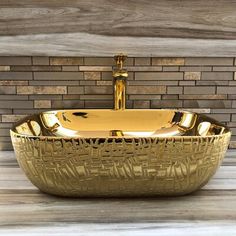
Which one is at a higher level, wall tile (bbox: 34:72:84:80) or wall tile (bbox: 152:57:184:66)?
wall tile (bbox: 152:57:184:66)

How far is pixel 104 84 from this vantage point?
2.68 feet

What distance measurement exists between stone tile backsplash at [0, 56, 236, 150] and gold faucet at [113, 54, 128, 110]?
1.8 inches

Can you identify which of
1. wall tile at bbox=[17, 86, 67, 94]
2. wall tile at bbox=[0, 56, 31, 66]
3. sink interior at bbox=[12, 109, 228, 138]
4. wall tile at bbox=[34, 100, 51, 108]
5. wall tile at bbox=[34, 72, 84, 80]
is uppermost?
wall tile at bbox=[0, 56, 31, 66]

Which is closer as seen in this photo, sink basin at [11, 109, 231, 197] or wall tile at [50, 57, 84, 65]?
sink basin at [11, 109, 231, 197]

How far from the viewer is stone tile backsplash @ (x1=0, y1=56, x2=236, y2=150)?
80cm

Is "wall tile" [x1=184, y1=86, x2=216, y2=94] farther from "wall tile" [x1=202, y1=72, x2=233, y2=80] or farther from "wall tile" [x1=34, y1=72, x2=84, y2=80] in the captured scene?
"wall tile" [x1=34, y1=72, x2=84, y2=80]

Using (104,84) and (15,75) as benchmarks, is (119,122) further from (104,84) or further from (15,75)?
(15,75)

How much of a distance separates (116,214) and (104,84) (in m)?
0.41

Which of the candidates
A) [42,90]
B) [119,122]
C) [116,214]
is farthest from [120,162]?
[42,90]

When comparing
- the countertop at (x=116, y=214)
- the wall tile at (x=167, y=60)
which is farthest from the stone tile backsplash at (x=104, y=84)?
the countertop at (x=116, y=214)

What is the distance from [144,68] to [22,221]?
0.50 m

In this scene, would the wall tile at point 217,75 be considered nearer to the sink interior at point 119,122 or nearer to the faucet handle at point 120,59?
the sink interior at point 119,122

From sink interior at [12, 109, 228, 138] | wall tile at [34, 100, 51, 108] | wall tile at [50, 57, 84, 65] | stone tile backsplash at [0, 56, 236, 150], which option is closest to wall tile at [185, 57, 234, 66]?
stone tile backsplash at [0, 56, 236, 150]

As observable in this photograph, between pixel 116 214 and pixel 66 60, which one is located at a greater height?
pixel 66 60
